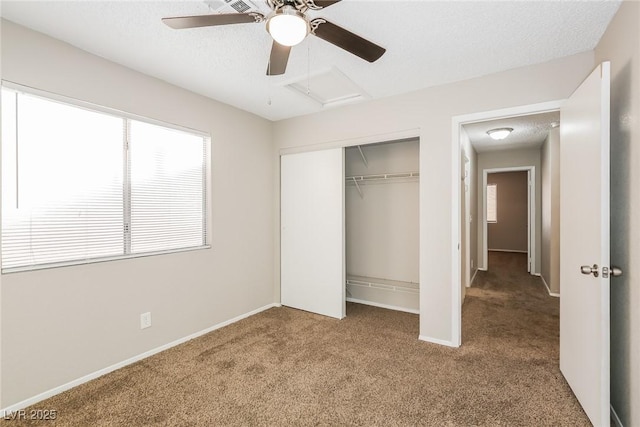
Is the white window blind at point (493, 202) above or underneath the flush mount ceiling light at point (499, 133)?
underneath

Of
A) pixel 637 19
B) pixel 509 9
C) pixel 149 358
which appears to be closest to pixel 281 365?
pixel 149 358

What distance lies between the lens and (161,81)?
109 inches

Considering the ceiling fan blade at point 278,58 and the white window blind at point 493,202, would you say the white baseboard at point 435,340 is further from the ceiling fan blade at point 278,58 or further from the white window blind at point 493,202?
the white window blind at point 493,202

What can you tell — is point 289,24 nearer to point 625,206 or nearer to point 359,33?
point 359,33

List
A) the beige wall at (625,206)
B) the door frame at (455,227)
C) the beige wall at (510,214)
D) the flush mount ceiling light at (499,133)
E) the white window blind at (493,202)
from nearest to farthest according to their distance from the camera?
the beige wall at (625,206)
the door frame at (455,227)
the flush mount ceiling light at (499,133)
the beige wall at (510,214)
the white window blind at (493,202)

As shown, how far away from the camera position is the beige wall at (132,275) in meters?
1.97

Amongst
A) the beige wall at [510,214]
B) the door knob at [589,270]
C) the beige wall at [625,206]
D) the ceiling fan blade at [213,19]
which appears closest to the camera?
the ceiling fan blade at [213,19]

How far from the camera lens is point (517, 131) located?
4.57 metres

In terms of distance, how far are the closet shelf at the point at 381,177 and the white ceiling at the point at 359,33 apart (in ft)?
3.79

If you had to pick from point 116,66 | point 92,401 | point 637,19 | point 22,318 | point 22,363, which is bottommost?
point 92,401

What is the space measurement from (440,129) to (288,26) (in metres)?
2.03

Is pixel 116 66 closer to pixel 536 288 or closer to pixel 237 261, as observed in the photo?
pixel 237 261

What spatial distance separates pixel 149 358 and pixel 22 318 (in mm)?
994

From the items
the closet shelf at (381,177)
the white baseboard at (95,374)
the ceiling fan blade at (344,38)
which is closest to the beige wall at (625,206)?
the ceiling fan blade at (344,38)
